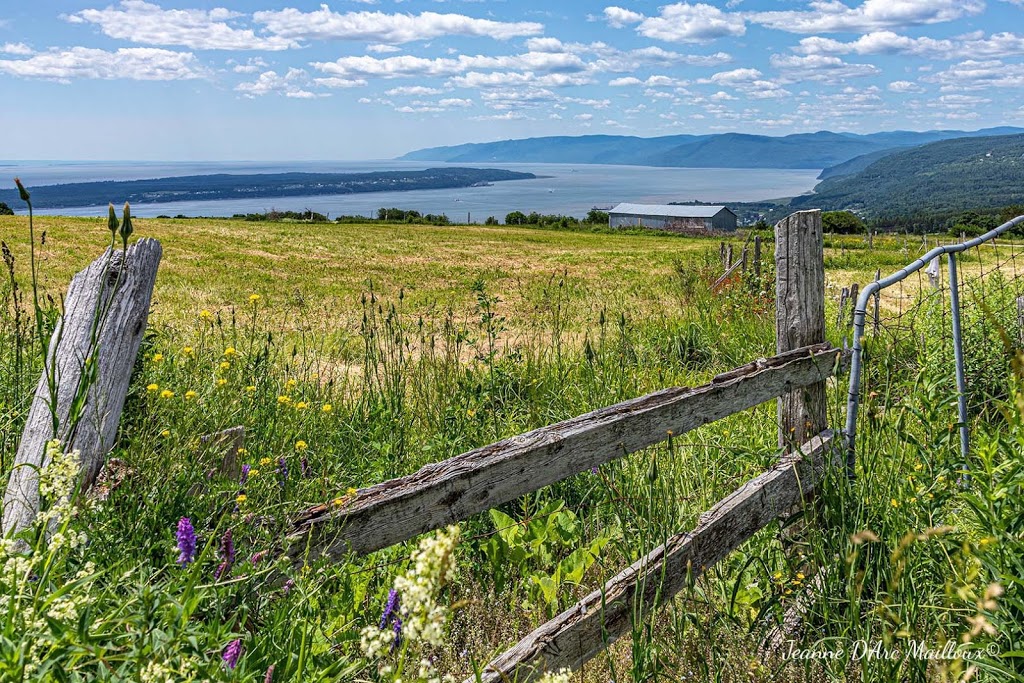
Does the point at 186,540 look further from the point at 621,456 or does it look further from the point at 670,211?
the point at 670,211

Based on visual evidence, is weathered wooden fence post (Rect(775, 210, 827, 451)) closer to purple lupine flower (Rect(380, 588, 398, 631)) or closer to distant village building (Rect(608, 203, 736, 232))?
purple lupine flower (Rect(380, 588, 398, 631))

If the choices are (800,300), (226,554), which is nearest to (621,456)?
(800,300)

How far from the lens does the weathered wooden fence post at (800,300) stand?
3.77m

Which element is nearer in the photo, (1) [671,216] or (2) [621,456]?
(2) [621,456]

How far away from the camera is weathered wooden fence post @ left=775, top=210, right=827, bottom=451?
377 centimetres

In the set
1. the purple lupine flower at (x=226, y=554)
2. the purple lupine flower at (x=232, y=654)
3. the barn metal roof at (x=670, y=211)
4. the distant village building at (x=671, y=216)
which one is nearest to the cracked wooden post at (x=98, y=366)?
the purple lupine flower at (x=226, y=554)

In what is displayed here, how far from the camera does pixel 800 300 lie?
3.79 meters

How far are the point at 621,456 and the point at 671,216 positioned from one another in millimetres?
135824

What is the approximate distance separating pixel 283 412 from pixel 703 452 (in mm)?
3061

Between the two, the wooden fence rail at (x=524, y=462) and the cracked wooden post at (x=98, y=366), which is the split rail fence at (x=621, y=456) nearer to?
the wooden fence rail at (x=524, y=462)

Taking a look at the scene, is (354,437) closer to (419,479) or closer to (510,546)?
(510,546)

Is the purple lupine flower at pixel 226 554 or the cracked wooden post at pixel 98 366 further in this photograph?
the cracked wooden post at pixel 98 366

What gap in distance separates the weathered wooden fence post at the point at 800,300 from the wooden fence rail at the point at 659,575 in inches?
6.3

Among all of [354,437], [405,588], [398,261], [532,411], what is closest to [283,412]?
[354,437]
